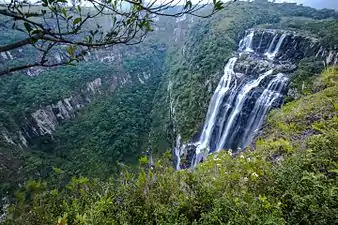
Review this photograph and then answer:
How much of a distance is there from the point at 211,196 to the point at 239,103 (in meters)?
14.3

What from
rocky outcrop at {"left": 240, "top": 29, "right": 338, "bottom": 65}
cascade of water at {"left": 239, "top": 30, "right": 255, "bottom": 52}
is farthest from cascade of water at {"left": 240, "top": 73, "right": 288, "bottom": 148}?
cascade of water at {"left": 239, "top": 30, "right": 255, "bottom": 52}

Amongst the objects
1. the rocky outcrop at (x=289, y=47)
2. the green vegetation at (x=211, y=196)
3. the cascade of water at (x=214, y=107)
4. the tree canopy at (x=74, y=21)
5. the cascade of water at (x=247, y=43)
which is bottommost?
the cascade of water at (x=214, y=107)

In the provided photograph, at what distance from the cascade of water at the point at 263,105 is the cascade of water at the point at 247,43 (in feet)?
35.0

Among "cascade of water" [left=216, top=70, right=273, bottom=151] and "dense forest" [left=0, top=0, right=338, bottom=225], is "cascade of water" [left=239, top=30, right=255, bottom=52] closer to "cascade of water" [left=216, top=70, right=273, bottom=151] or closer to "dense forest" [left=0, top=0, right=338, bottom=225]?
"dense forest" [left=0, top=0, right=338, bottom=225]

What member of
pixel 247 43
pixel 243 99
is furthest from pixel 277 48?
pixel 243 99

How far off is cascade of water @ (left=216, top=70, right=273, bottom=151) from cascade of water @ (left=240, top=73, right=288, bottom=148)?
3.33ft

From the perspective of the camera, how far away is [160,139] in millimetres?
28438

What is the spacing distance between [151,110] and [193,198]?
3189cm

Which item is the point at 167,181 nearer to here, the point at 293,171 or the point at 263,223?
the point at 263,223

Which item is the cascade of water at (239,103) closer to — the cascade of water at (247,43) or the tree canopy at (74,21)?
the cascade of water at (247,43)

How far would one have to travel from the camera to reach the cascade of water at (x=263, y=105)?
15.0 m

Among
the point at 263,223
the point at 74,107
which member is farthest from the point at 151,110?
the point at 263,223

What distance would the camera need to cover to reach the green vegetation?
2832 millimetres

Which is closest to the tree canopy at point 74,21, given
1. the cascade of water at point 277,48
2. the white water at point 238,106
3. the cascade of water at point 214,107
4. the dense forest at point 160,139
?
the dense forest at point 160,139
